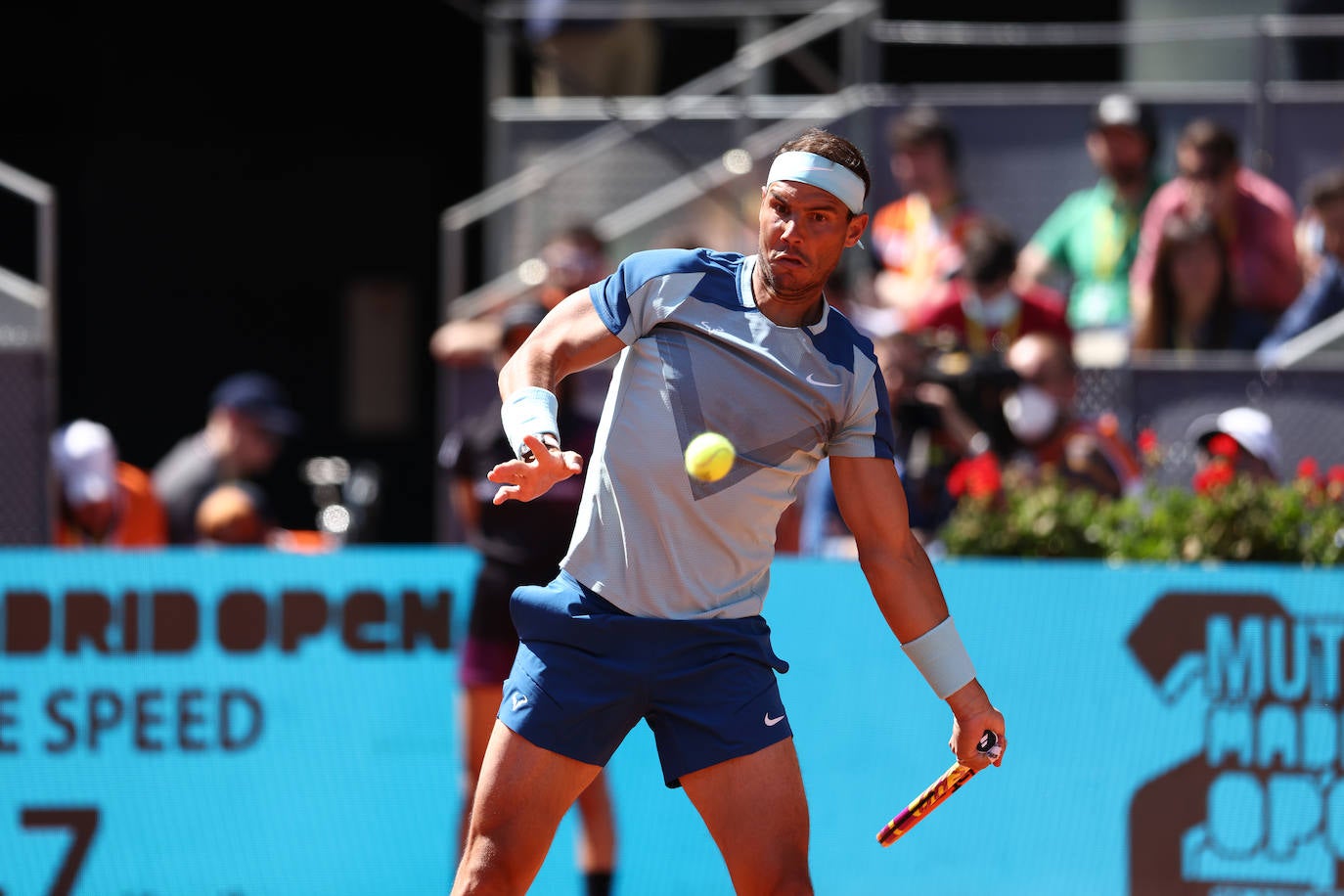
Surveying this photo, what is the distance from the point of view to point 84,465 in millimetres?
8805

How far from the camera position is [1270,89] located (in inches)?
388

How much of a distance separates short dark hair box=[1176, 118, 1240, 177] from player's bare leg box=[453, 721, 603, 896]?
5706mm

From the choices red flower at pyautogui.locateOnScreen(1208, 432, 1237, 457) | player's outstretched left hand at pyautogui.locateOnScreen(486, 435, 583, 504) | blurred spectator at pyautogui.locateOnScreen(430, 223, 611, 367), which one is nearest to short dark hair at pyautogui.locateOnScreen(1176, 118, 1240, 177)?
red flower at pyautogui.locateOnScreen(1208, 432, 1237, 457)

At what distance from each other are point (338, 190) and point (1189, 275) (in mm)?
7216

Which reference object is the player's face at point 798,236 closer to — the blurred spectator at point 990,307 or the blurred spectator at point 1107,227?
the blurred spectator at point 990,307

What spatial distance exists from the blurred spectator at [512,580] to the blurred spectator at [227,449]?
2.99 meters

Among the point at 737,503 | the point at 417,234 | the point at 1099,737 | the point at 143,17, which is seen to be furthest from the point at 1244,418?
A: the point at 143,17

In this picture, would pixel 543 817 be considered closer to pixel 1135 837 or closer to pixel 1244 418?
pixel 1135 837

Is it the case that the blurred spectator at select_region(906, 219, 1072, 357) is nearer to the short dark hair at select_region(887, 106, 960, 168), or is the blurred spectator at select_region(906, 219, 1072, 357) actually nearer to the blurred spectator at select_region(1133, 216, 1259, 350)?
the blurred spectator at select_region(1133, 216, 1259, 350)

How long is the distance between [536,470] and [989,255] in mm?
5191

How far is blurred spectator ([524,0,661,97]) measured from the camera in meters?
10.9

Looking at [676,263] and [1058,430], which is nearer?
[676,263]

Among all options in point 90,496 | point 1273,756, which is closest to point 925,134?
point 1273,756

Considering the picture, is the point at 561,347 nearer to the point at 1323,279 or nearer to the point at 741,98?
the point at 1323,279
